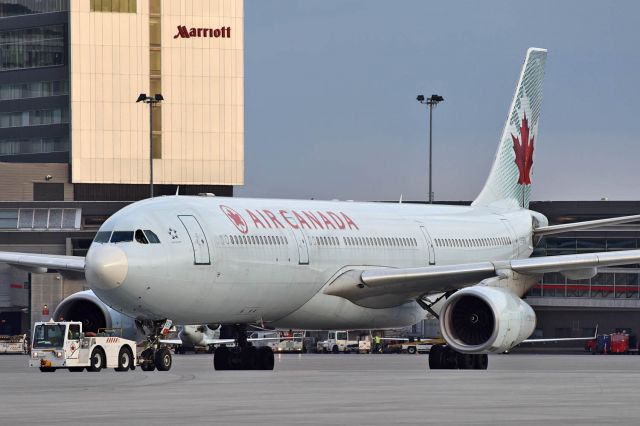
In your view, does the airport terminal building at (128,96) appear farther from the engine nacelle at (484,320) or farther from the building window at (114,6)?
the engine nacelle at (484,320)

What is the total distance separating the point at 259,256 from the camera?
4141 cm

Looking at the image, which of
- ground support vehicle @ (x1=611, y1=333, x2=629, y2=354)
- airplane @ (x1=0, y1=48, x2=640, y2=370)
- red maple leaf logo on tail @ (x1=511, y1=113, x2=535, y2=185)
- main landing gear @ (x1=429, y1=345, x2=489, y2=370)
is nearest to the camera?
airplane @ (x1=0, y1=48, x2=640, y2=370)

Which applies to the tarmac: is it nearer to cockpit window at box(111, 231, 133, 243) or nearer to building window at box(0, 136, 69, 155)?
cockpit window at box(111, 231, 133, 243)

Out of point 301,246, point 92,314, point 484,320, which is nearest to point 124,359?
point 92,314

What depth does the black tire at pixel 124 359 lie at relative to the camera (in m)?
44.6

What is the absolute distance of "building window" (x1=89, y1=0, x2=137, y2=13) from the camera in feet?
383

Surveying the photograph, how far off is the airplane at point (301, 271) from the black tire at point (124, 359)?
38.8 inches

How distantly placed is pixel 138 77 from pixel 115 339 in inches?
2989

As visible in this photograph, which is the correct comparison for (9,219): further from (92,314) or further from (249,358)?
(249,358)

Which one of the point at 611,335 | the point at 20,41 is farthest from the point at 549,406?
the point at 20,41

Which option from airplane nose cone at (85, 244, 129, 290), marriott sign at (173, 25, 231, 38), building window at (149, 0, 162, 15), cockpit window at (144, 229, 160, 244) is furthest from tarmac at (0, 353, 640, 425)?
marriott sign at (173, 25, 231, 38)

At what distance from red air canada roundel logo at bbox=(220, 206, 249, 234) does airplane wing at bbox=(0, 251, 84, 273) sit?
5.79 meters

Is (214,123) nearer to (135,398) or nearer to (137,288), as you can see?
(137,288)

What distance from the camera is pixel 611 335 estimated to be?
90188mm
